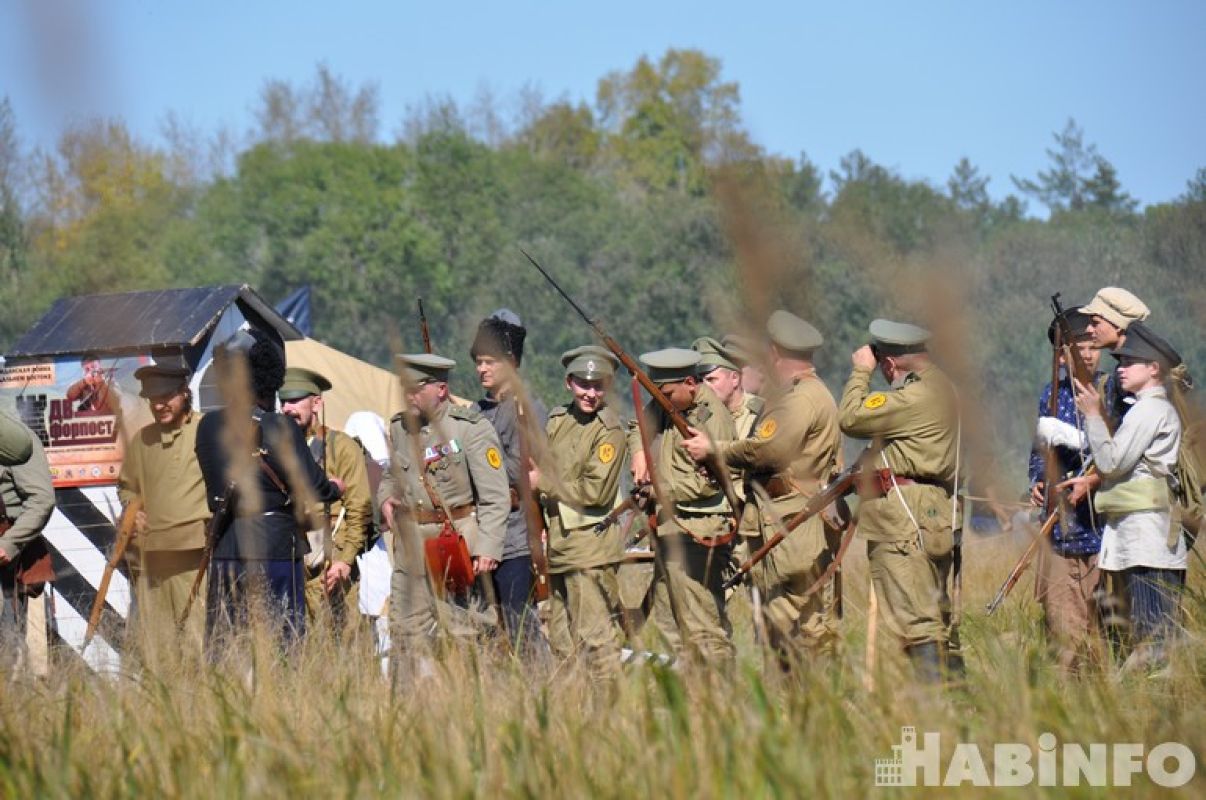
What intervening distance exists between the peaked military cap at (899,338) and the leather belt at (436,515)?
6.53 ft

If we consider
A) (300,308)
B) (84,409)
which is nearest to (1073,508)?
(84,409)

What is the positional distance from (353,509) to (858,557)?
4.70m

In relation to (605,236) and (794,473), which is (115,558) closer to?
(794,473)

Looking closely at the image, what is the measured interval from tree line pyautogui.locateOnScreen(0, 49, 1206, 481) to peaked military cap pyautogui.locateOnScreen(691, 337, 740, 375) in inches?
24.4

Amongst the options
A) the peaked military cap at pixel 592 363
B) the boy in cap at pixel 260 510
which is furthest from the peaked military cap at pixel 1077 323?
the boy in cap at pixel 260 510

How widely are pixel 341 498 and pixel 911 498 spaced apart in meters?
2.95

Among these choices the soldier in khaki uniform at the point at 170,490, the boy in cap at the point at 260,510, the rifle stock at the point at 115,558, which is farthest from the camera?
the rifle stock at the point at 115,558

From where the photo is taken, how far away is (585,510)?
767cm

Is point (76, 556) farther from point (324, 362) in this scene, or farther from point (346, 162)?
point (346, 162)

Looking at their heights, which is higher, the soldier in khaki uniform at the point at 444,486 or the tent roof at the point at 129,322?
the tent roof at the point at 129,322

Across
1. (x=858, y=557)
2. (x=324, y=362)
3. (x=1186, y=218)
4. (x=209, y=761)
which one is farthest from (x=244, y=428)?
(x=1186, y=218)

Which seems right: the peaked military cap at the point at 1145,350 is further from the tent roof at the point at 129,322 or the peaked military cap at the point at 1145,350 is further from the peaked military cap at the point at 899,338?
the tent roof at the point at 129,322

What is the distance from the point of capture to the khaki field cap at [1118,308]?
699 centimetres

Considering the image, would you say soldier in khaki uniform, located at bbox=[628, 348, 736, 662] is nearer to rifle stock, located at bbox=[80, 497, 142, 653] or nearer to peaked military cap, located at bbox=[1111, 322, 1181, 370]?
peaked military cap, located at bbox=[1111, 322, 1181, 370]
